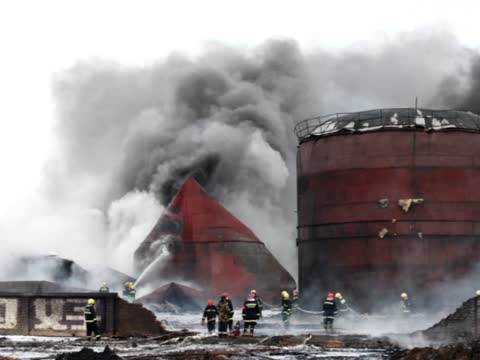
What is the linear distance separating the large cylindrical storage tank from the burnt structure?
11036 millimetres

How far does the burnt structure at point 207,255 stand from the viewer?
168ft

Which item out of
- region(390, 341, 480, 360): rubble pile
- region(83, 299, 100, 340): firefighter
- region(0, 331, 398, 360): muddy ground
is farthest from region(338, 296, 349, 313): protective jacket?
region(390, 341, 480, 360): rubble pile

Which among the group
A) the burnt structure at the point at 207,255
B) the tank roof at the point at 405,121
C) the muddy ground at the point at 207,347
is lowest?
the muddy ground at the point at 207,347

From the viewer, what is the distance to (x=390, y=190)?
3956cm

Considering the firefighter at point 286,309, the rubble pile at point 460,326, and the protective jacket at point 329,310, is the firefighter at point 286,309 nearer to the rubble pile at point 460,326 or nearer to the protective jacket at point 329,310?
the protective jacket at point 329,310

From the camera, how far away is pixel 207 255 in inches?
2032

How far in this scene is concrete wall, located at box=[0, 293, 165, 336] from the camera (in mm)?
30688

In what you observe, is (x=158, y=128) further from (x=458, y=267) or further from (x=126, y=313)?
(x=126, y=313)

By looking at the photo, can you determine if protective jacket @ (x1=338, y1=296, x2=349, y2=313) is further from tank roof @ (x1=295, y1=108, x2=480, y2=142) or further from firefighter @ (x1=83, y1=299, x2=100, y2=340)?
firefighter @ (x1=83, y1=299, x2=100, y2=340)

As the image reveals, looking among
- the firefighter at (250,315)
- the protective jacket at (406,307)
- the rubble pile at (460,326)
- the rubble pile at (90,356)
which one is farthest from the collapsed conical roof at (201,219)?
the rubble pile at (90,356)

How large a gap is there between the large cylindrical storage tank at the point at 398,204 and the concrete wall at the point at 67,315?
1224 cm

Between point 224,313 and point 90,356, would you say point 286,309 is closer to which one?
point 224,313

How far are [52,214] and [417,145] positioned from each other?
→ 149 ft

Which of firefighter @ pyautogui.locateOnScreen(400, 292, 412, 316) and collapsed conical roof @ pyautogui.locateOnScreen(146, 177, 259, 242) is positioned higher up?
collapsed conical roof @ pyautogui.locateOnScreen(146, 177, 259, 242)
